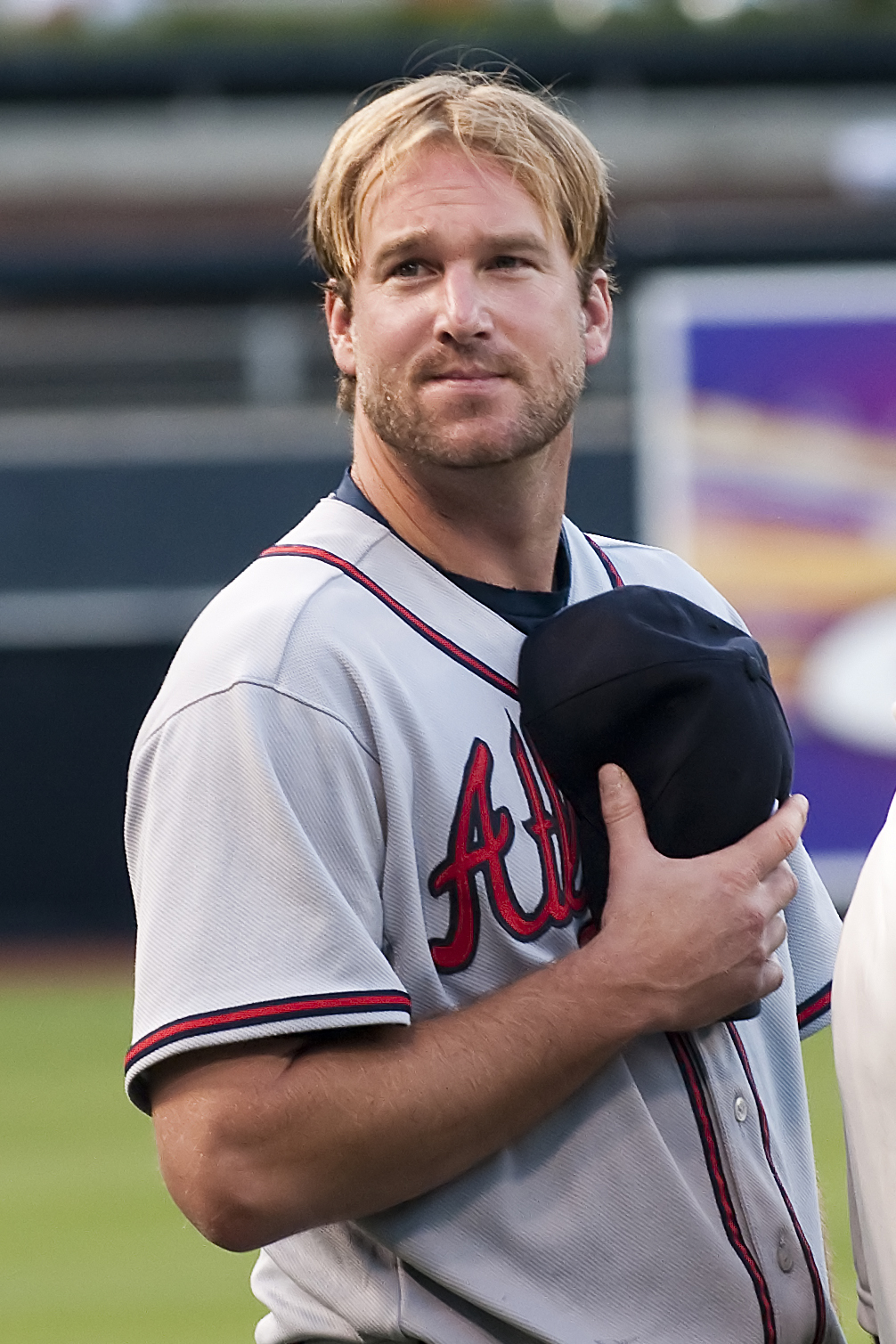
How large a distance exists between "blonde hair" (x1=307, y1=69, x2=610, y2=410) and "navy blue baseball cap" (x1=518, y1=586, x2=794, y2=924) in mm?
418

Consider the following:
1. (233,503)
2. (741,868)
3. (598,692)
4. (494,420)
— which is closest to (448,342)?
(494,420)

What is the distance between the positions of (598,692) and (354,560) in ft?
0.86

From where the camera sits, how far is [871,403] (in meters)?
8.25

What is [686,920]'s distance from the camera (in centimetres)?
159

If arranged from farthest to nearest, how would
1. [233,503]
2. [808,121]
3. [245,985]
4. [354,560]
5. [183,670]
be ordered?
[808,121] < [233,503] < [354,560] < [183,670] < [245,985]

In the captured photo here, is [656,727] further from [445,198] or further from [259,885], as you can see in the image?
[445,198]

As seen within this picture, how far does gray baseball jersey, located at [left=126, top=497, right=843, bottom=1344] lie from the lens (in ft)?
4.98

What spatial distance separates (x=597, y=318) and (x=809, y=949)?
0.70m

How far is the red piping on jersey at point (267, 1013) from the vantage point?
1.49 meters

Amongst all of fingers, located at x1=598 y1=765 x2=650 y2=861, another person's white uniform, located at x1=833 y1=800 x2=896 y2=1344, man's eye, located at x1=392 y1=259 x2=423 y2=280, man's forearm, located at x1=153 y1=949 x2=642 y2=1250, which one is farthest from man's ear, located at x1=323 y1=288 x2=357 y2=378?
another person's white uniform, located at x1=833 y1=800 x2=896 y2=1344

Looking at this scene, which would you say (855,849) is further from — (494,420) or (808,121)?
(808,121)

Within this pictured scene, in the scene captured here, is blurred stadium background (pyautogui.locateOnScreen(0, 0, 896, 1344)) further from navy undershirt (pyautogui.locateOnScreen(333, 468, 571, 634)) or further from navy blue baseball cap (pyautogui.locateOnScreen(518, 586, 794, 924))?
navy blue baseball cap (pyautogui.locateOnScreen(518, 586, 794, 924))

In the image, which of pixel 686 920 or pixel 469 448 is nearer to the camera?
pixel 686 920

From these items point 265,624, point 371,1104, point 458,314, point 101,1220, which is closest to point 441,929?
point 371,1104
